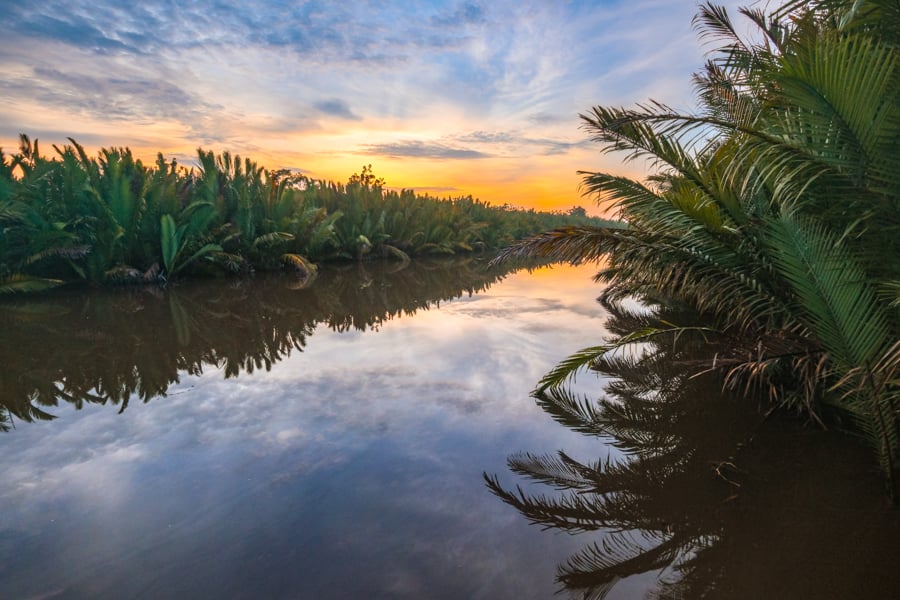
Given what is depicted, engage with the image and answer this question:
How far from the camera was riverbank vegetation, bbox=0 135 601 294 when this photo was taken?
326 inches

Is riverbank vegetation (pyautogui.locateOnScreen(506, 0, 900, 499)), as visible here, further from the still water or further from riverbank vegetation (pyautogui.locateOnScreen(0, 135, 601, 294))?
riverbank vegetation (pyautogui.locateOnScreen(0, 135, 601, 294))

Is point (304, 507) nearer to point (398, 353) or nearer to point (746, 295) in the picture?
point (398, 353)

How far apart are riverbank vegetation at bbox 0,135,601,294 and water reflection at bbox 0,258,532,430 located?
2.35 ft

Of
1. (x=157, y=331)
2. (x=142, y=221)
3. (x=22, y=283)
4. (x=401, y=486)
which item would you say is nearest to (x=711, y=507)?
(x=401, y=486)

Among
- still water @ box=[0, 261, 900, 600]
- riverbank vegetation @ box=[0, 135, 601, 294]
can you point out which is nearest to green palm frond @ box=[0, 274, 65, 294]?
riverbank vegetation @ box=[0, 135, 601, 294]

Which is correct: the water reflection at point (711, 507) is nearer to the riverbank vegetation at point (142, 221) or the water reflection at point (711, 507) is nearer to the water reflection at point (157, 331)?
the water reflection at point (157, 331)

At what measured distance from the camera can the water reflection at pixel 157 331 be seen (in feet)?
14.3

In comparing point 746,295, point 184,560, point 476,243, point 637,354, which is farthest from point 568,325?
point 476,243

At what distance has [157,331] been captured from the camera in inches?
248

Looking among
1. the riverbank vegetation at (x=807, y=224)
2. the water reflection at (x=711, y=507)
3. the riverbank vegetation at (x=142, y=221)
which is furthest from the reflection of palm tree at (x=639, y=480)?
the riverbank vegetation at (x=142, y=221)

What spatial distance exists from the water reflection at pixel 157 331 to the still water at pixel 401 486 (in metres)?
0.06

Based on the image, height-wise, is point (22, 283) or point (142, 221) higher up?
point (142, 221)

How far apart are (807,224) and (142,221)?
1126cm

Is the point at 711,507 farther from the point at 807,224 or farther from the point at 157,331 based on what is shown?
the point at 157,331
